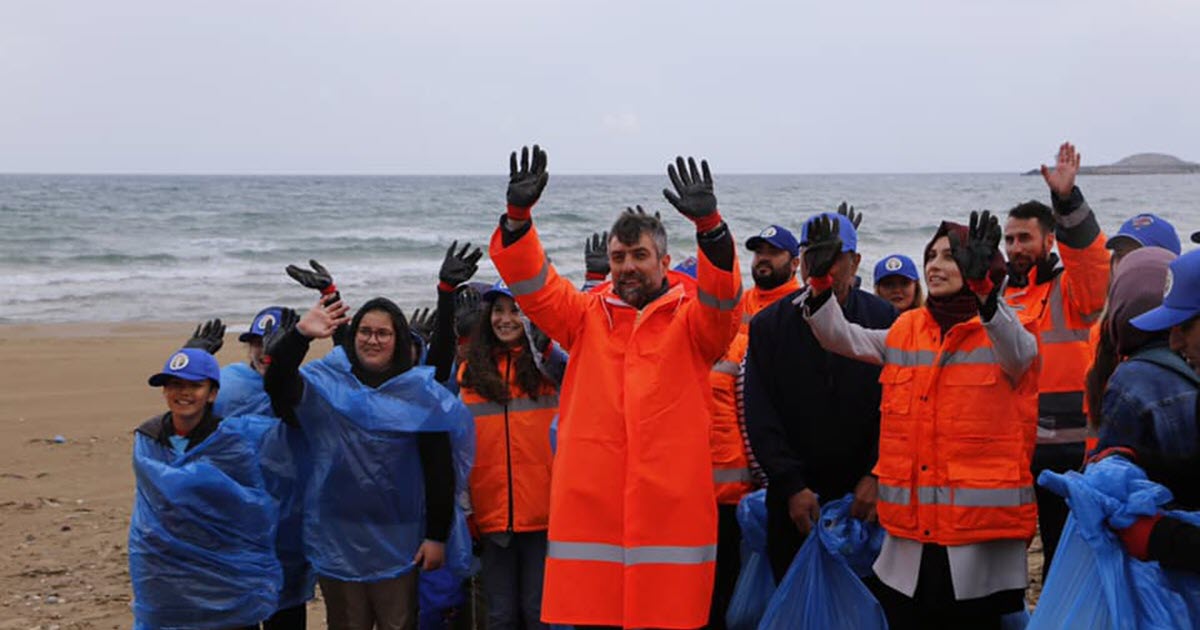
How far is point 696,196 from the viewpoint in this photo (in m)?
3.88

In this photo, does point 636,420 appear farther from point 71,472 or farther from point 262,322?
point 71,472

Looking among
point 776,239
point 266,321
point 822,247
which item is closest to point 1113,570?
point 822,247

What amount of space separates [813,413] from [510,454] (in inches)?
50.3

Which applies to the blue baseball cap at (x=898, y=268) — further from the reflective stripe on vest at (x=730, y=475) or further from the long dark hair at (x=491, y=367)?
the long dark hair at (x=491, y=367)

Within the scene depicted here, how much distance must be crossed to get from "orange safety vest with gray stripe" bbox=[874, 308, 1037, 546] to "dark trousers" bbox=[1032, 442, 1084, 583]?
39.0 inches

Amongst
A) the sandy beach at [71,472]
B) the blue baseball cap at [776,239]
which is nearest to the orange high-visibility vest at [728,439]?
the blue baseball cap at [776,239]

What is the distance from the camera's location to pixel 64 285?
916 inches

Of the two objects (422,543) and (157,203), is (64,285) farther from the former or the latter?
(157,203)

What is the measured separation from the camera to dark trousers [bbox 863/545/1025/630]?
4.11 m

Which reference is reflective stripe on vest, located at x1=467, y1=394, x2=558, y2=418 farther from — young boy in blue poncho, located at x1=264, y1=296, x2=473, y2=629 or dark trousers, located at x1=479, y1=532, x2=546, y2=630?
dark trousers, located at x1=479, y1=532, x2=546, y2=630

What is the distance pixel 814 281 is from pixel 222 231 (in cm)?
3385

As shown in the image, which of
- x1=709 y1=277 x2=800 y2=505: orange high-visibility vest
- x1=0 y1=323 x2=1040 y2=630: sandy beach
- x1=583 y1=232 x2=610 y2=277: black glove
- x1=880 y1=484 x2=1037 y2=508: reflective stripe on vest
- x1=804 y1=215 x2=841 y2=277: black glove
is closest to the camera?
x1=880 y1=484 x2=1037 y2=508: reflective stripe on vest

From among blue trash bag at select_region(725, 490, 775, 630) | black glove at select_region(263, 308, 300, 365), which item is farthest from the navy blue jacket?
black glove at select_region(263, 308, 300, 365)

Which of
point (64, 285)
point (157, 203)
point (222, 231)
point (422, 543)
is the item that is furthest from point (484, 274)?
Answer: point (157, 203)
